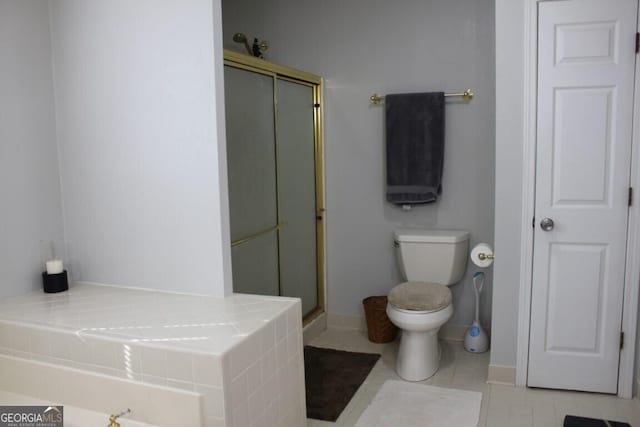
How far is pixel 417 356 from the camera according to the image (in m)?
3.06

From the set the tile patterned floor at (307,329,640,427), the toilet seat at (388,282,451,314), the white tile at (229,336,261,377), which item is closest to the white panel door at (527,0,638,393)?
the tile patterned floor at (307,329,640,427)

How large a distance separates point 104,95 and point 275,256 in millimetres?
1432

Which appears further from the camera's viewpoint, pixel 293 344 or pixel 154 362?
pixel 293 344

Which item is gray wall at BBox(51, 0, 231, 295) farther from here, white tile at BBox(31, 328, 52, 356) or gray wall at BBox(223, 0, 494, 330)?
gray wall at BBox(223, 0, 494, 330)

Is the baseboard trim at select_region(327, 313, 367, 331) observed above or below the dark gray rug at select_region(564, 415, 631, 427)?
above

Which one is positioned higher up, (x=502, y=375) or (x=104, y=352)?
(x=104, y=352)

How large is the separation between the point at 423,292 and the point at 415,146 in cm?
99

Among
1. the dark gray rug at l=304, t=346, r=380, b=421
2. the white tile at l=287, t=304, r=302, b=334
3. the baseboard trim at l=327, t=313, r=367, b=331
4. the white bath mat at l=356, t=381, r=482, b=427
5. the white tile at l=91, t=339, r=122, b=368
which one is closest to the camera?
the white tile at l=91, t=339, r=122, b=368

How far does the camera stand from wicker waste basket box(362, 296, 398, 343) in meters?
3.57

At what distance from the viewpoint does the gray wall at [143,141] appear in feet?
7.00

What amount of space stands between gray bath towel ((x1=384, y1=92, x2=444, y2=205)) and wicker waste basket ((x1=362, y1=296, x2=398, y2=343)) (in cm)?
73

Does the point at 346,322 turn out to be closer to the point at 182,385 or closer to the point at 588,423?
the point at 588,423

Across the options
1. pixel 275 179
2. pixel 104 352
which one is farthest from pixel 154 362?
pixel 275 179

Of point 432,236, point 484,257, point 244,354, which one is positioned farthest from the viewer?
point 432,236
